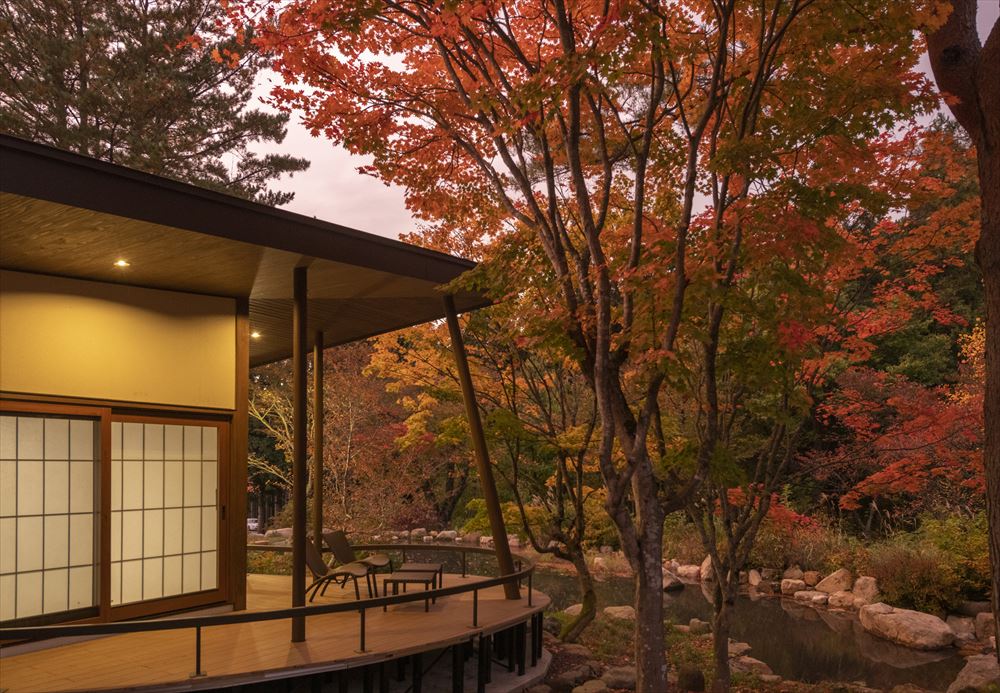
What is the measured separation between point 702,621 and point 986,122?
10235 mm

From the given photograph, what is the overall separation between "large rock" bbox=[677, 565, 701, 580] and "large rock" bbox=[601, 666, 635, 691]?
9091mm

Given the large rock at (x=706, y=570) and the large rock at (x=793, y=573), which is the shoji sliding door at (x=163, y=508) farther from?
the large rock at (x=793, y=573)

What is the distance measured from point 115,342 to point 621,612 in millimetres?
9413

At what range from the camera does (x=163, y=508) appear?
30.2ft

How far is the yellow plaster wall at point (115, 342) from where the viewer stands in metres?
7.95

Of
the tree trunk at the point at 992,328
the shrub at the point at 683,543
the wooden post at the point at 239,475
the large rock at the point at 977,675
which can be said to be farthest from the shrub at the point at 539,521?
the tree trunk at the point at 992,328

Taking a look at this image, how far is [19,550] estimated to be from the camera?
26.0 feet

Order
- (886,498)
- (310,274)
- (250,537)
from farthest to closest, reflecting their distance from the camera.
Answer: (250,537), (886,498), (310,274)

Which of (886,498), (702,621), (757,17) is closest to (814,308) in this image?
(757,17)

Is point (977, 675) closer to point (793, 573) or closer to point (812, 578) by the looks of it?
point (812, 578)

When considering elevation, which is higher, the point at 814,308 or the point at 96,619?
the point at 814,308

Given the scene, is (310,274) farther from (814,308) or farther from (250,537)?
(250,537)

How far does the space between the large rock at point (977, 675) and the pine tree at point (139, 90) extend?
18158 millimetres

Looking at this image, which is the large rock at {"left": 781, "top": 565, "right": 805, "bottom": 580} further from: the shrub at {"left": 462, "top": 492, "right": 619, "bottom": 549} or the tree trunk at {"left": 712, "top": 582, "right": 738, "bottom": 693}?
the tree trunk at {"left": 712, "top": 582, "right": 738, "bottom": 693}
